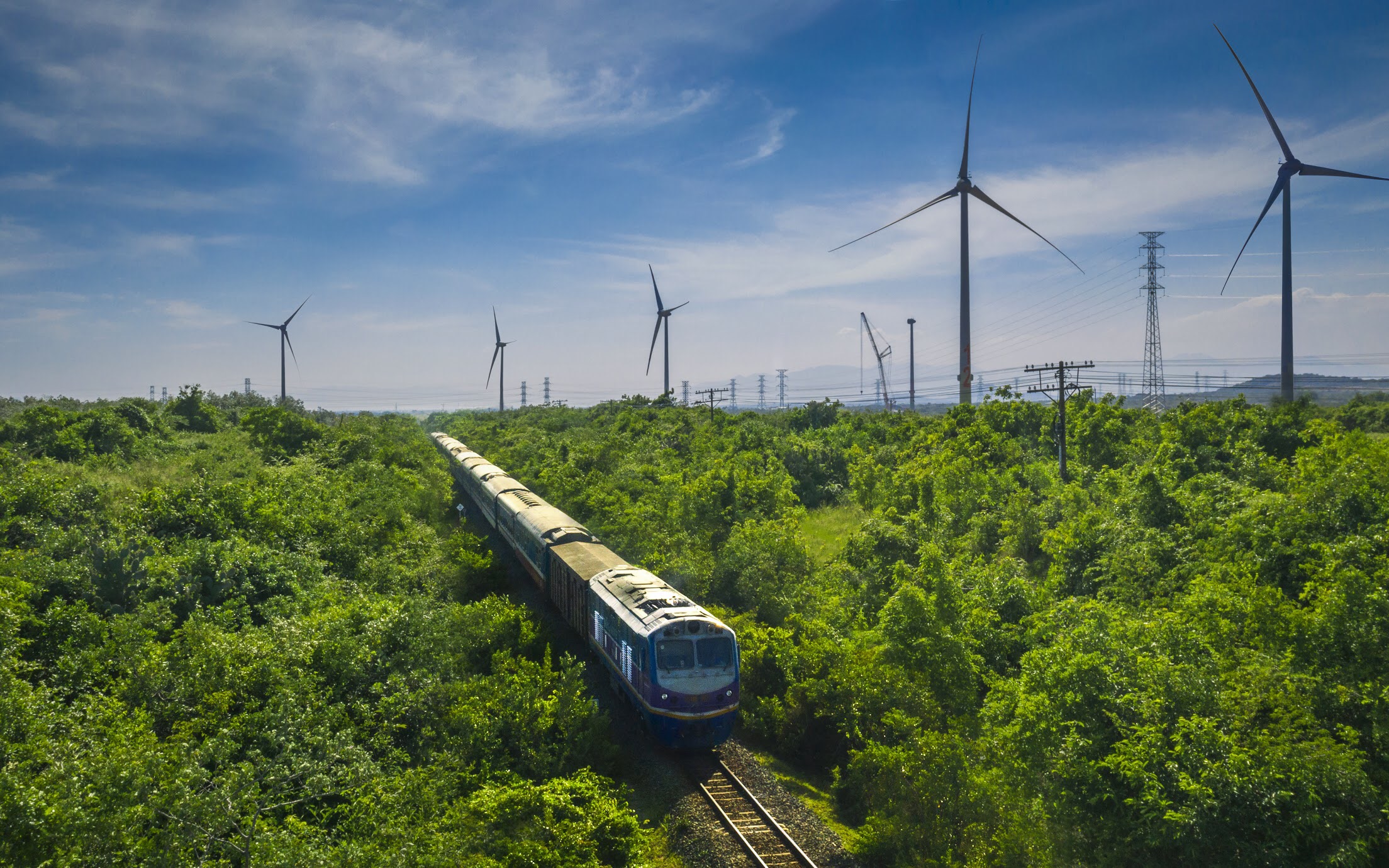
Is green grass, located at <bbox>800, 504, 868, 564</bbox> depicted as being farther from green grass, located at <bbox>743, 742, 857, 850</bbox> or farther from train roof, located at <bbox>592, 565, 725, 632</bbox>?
green grass, located at <bbox>743, 742, 857, 850</bbox>

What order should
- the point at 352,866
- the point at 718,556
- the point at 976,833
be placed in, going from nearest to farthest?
1. the point at 352,866
2. the point at 976,833
3. the point at 718,556

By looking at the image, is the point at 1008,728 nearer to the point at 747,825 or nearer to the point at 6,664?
the point at 747,825

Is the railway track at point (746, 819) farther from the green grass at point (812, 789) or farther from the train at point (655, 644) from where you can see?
the green grass at point (812, 789)

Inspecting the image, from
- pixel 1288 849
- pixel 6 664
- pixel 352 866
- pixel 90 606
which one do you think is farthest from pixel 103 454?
pixel 1288 849

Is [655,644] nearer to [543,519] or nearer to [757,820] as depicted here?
[757,820]

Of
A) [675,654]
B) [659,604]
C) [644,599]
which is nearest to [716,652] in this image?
[675,654]

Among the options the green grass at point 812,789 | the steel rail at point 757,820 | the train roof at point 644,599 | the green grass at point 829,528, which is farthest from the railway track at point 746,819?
the green grass at point 829,528
